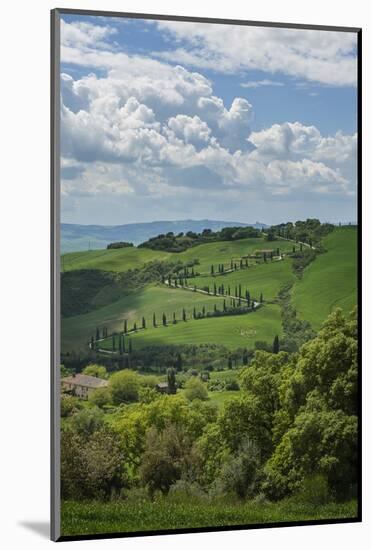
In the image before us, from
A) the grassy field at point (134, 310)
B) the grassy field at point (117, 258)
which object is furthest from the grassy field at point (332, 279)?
the grassy field at point (117, 258)

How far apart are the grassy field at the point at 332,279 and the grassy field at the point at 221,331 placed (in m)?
0.32

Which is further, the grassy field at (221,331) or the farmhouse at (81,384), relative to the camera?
the grassy field at (221,331)

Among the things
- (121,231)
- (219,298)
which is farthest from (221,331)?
(121,231)

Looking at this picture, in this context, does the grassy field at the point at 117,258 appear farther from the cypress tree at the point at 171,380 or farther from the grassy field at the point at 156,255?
the cypress tree at the point at 171,380

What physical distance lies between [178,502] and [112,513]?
56 centimetres

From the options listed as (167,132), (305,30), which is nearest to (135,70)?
(167,132)

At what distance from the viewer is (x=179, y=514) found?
10.2 metres

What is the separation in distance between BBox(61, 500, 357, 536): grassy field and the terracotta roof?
93cm

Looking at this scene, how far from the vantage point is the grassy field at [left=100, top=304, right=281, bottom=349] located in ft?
33.7

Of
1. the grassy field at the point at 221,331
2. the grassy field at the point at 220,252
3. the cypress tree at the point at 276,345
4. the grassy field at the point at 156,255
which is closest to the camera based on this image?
the grassy field at the point at 156,255

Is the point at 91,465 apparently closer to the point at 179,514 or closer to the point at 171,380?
the point at 179,514

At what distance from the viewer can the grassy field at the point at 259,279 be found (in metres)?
10.5

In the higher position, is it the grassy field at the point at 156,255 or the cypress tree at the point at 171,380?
the grassy field at the point at 156,255

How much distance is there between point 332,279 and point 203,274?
1163 millimetres
